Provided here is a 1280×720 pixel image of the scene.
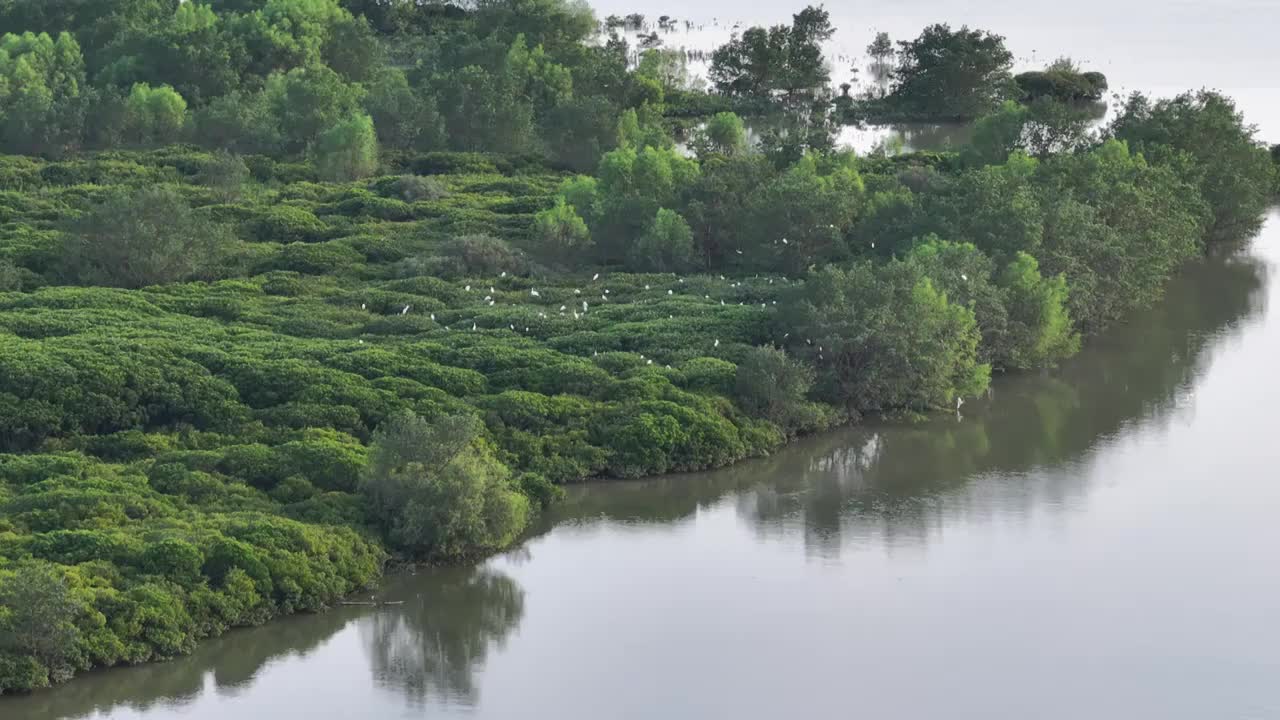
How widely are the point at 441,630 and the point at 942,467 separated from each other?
16.3 m

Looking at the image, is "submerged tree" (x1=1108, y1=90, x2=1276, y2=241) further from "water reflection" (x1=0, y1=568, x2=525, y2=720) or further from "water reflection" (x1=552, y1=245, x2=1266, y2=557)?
"water reflection" (x1=0, y1=568, x2=525, y2=720)

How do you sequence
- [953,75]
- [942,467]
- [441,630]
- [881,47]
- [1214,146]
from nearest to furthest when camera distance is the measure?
[441,630] → [942,467] → [1214,146] → [953,75] → [881,47]

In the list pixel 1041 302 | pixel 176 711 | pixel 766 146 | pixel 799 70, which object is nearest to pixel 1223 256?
pixel 766 146

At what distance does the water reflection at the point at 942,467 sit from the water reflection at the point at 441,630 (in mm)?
4584

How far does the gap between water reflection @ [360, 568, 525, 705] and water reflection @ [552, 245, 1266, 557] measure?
15.0ft

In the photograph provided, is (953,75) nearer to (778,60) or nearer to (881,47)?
(778,60)

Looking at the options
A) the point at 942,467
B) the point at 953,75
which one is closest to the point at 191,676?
the point at 942,467

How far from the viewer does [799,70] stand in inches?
4050

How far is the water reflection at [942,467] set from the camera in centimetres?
4447

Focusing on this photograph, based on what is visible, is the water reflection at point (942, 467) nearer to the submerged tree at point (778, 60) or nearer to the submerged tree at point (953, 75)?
the submerged tree at point (953, 75)

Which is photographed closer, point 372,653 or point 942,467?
point 372,653

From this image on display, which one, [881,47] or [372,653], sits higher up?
[881,47]

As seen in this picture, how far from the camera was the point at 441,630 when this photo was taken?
124ft

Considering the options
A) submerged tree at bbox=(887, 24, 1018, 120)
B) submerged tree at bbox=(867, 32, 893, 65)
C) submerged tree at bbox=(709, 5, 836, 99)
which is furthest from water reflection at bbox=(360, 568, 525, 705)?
submerged tree at bbox=(867, 32, 893, 65)
